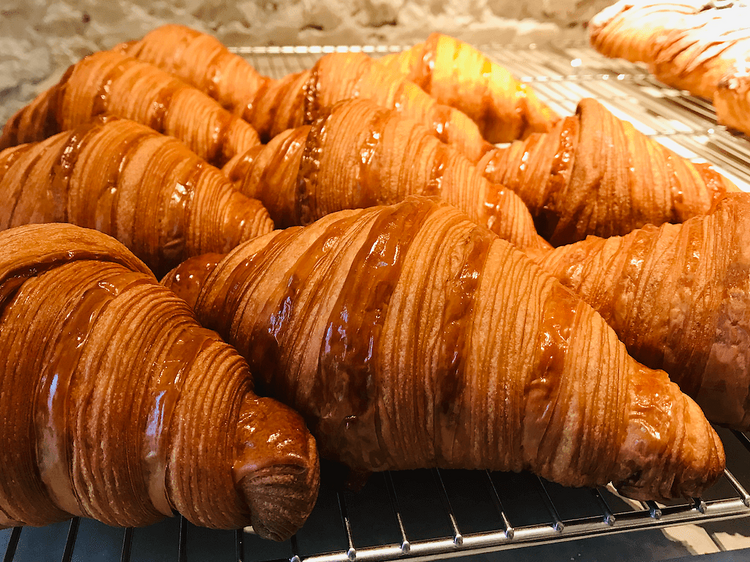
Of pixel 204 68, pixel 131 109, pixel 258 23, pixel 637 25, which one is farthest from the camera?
pixel 258 23

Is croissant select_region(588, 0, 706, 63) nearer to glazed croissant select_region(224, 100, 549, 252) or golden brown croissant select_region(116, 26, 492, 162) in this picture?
golden brown croissant select_region(116, 26, 492, 162)

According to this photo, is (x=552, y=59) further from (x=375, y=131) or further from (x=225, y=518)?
(x=225, y=518)

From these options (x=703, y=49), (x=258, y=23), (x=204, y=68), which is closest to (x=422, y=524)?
(x=204, y=68)

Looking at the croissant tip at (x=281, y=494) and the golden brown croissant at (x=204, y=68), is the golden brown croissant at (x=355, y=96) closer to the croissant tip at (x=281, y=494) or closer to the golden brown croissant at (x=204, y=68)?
the golden brown croissant at (x=204, y=68)

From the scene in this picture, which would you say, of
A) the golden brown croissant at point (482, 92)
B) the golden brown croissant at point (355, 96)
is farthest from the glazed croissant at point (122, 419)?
the golden brown croissant at point (482, 92)

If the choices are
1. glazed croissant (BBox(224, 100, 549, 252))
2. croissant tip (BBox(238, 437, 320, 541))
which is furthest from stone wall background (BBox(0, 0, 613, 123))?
croissant tip (BBox(238, 437, 320, 541))

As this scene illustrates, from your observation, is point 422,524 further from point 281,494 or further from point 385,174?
point 385,174
